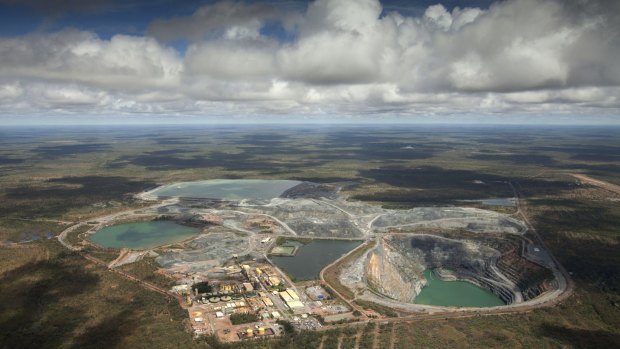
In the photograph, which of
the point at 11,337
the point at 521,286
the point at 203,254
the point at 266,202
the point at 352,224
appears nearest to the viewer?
the point at 11,337

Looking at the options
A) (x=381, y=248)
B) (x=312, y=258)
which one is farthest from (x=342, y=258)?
(x=381, y=248)

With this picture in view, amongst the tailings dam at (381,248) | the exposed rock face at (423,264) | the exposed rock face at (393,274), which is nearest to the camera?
the exposed rock face at (393,274)

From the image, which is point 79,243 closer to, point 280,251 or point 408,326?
point 280,251

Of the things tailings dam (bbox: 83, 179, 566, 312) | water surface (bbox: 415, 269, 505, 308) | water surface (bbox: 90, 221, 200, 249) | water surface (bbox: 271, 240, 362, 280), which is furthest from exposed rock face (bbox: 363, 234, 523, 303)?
water surface (bbox: 90, 221, 200, 249)

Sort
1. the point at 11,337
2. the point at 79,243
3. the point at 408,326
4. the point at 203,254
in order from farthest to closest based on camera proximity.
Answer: the point at 79,243 → the point at 203,254 → the point at 408,326 → the point at 11,337

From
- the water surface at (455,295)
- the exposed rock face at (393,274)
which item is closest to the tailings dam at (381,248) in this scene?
the water surface at (455,295)

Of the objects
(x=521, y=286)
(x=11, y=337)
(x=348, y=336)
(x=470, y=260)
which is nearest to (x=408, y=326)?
(x=348, y=336)

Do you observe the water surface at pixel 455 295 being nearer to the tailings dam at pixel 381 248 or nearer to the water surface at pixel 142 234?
the tailings dam at pixel 381 248
